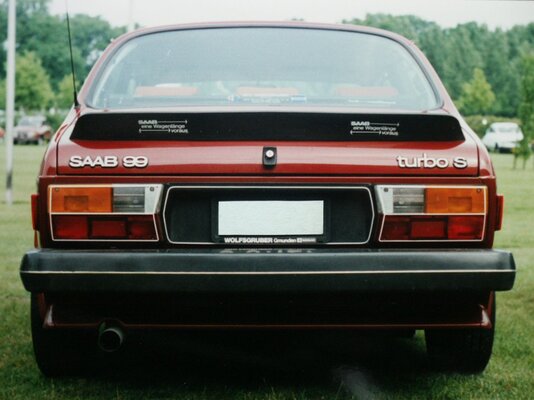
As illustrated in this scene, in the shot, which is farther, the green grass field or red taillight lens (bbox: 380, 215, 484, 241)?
the green grass field

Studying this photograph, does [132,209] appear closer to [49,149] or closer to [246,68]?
[49,149]

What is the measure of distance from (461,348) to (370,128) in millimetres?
1237

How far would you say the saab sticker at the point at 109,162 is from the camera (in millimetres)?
3592

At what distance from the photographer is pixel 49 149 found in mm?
3736

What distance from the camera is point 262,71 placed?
4488 millimetres

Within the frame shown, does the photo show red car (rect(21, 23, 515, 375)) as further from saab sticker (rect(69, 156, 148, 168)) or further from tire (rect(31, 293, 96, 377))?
tire (rect(31, 293, 96, 377))

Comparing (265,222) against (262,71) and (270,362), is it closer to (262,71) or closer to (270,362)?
(262,71)

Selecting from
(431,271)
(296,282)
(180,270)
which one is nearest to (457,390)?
(431,271)

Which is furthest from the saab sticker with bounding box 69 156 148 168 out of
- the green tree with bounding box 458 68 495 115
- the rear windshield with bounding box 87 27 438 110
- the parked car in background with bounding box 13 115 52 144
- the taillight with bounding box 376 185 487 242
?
the green tree with bounding box 458 68 495 115

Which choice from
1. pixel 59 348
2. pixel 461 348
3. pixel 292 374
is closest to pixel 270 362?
pixel 292 374

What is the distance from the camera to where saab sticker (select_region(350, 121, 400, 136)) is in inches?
144

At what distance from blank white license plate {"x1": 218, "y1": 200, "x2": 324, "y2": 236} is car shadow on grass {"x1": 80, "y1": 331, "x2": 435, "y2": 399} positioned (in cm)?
81

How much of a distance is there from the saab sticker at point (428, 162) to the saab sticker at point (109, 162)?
936 mm

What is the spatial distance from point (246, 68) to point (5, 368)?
1729mm
